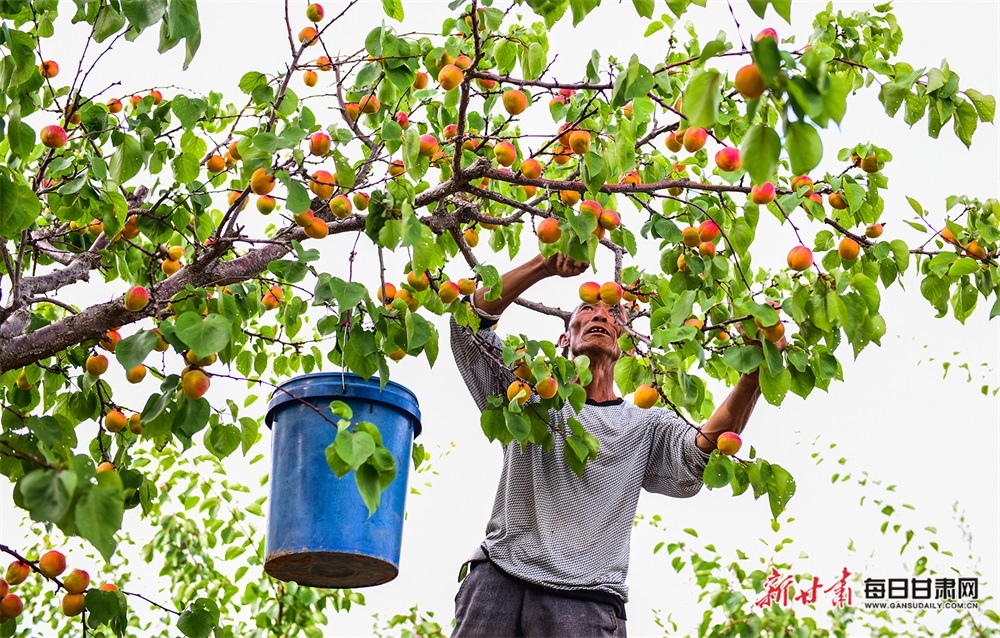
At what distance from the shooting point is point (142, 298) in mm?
2189

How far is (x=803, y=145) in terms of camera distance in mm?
1272

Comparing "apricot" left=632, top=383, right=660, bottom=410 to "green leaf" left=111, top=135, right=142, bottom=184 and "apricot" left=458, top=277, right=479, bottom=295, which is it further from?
"green leaf" left=111, top=135, right=142, bottom=184

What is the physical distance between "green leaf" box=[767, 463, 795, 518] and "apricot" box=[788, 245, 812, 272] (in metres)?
0.41

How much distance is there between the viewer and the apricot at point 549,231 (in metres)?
2.24

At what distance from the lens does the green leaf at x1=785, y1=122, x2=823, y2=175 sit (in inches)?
49.9

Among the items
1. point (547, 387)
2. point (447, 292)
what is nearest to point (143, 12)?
point (447, 292)

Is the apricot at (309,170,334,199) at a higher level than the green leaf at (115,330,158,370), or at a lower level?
higher

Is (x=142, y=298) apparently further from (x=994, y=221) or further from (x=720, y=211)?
(x=994, y=221)

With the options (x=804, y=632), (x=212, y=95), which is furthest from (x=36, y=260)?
(x=804, y=632)

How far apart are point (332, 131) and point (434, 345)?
1.59ft

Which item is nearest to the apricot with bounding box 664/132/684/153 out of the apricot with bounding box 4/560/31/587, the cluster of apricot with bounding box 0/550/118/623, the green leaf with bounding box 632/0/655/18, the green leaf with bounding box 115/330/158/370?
the green leaf with bounding box 632/0/655/18

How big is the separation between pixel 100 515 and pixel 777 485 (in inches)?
52.6

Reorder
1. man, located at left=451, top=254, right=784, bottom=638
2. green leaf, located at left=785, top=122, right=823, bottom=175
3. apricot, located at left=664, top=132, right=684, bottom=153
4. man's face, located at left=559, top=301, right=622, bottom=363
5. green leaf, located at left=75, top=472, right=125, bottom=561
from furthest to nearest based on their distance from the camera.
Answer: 1. man's face, located at left=559, top=301, right=622, bottom=363
2. apricot, located at left=664, top=132, right=684, bottom=153
3. man, located at left=451, top=254, right=784, bottom=638
4. green leaf, located at left=75, top=472, right=125, bottom=561
5. green leaf, located at left=785, top=122, right=823, bottom=175

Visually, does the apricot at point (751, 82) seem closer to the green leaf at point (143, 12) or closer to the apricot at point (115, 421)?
the green leaf at point (143, 12)
